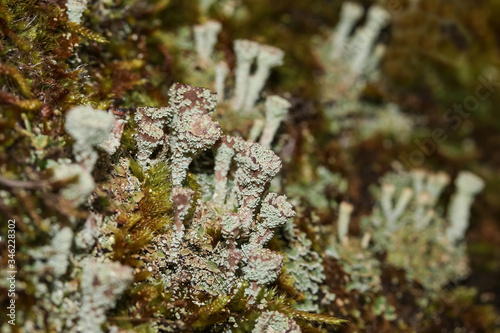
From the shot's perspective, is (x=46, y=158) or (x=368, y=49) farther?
(x=368, y=49)

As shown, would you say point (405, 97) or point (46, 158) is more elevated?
point (405, 97)

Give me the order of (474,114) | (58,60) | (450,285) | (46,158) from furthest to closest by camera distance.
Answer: (474,114)
(450,285)
(58,60)
(46,158)

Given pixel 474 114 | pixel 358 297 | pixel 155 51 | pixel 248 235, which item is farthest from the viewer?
pixel 474 114

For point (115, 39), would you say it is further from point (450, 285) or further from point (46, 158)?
point (450, 285)

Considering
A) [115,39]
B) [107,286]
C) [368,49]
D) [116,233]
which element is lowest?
[107,286]

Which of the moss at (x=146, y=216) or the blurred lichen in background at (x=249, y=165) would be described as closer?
the blurred lichen in background at (x=249, y=165)

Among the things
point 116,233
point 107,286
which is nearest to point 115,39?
point 116,233

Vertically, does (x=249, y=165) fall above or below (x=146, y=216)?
above

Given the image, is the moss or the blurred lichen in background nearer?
the blurred lichen in background
